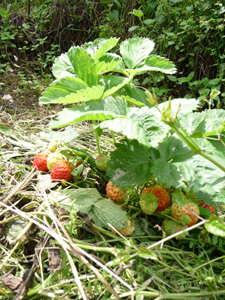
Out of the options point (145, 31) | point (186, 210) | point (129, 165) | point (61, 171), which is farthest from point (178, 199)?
point (145, 31)

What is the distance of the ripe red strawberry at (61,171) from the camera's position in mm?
1195

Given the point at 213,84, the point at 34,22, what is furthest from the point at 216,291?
the point at 34,22

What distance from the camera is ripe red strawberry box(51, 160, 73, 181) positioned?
47.1 inches

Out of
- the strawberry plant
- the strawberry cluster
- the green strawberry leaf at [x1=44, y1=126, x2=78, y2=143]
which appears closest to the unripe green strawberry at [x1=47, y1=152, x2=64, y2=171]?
the strawberry cluster

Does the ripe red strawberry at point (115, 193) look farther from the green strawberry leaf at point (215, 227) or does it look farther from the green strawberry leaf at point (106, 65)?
the green strawberry leaf at point (106, 65)

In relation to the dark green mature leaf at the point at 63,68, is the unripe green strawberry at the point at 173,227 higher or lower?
lower

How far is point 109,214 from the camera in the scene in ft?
3.39

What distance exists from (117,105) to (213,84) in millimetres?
1398

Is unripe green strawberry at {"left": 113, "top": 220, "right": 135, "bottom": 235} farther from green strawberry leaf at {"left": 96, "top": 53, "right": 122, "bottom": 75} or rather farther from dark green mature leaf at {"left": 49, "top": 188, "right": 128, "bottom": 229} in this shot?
green strawberry leaf at {"left": 96, "top": 53, "right": 122, "bottom": 75}

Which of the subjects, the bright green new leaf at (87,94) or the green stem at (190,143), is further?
the bright green new leaf at (87,94)

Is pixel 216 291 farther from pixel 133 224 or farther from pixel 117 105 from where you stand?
pixel 117 105

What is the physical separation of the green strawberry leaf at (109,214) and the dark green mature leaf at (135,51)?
71 centimetres

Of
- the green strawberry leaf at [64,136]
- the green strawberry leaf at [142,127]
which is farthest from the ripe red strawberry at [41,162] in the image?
the green strawberry leaf at [142,127]

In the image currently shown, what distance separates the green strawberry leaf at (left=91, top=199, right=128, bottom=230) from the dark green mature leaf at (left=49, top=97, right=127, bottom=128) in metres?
0.36
